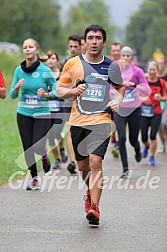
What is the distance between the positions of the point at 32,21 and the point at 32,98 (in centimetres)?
7217

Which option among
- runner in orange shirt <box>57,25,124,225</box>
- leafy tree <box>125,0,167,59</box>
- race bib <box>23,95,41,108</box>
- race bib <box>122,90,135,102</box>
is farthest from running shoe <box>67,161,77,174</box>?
leafy tree <box>125,0,167,59</box>

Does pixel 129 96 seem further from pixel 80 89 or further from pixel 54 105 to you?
pixel 80 89

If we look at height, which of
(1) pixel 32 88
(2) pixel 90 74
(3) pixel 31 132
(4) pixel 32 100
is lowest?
(3) pixel 31 132

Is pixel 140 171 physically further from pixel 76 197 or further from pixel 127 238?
pixel 127 238

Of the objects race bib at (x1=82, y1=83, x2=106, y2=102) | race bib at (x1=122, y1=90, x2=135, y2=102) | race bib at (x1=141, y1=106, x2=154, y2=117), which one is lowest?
race bib at (x1=141, y1=106, x2=154, y2=117)

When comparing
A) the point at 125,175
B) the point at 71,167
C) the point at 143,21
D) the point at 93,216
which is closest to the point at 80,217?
the point at 93,216

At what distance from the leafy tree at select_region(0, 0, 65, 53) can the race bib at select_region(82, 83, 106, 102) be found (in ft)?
213

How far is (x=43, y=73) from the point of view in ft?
34.8

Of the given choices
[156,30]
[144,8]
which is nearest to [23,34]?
[156,30]

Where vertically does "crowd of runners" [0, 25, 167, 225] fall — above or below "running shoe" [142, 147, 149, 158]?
above

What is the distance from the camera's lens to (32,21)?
81.9 metres

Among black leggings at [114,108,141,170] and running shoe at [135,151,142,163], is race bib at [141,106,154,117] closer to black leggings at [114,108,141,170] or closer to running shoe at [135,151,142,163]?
running shoe at [135,151,142,163]

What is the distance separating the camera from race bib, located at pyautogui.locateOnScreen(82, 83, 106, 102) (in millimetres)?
8250

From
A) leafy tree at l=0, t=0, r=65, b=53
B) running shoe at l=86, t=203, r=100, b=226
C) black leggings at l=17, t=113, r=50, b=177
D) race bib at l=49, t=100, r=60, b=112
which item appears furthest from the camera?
leafy tree at l=0, t=0, r=65, b=53
